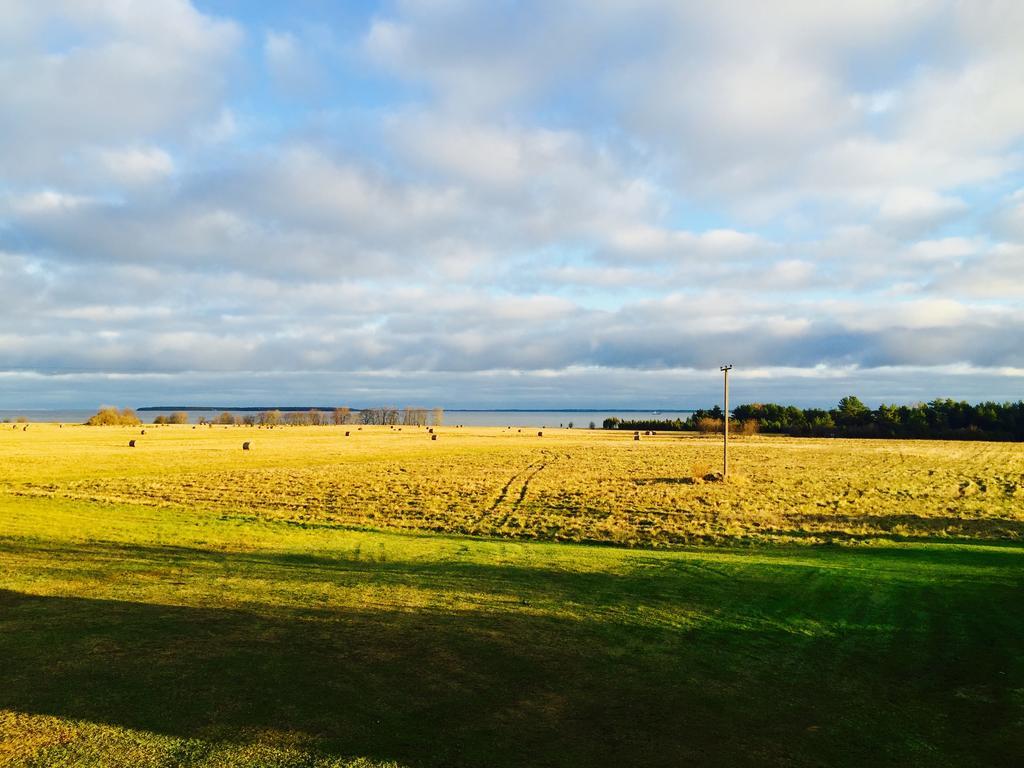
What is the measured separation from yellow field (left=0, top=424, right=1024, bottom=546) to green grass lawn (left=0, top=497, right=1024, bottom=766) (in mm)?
9127

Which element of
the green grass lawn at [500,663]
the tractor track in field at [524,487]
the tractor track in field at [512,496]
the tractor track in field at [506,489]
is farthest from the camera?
the tractor track in field at [524,487]

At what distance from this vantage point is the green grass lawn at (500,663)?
20.8 ft

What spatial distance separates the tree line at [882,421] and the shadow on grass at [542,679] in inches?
5440

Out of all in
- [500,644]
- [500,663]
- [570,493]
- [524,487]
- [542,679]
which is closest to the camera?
[542,679]

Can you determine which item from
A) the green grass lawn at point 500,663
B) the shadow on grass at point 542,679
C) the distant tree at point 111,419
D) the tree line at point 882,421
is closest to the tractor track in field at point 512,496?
the green grass lawn at point 500,663

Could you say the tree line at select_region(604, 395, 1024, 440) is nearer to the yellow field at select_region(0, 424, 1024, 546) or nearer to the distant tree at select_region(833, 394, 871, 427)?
the distant tree at select_region(833, 394, 871, 427)

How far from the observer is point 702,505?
30.7 meters

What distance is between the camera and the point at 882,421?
14312 cm

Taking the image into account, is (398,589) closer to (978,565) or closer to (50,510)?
(978,565)

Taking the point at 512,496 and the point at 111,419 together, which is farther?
the point at 111,419

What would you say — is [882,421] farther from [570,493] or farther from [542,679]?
[542,679]

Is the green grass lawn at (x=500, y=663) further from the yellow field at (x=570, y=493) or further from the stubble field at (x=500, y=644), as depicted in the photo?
the yellow field at (x=570, y=493)

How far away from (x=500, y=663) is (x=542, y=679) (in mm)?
694

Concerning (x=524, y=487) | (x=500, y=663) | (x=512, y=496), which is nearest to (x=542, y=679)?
(x=500, y=663)
